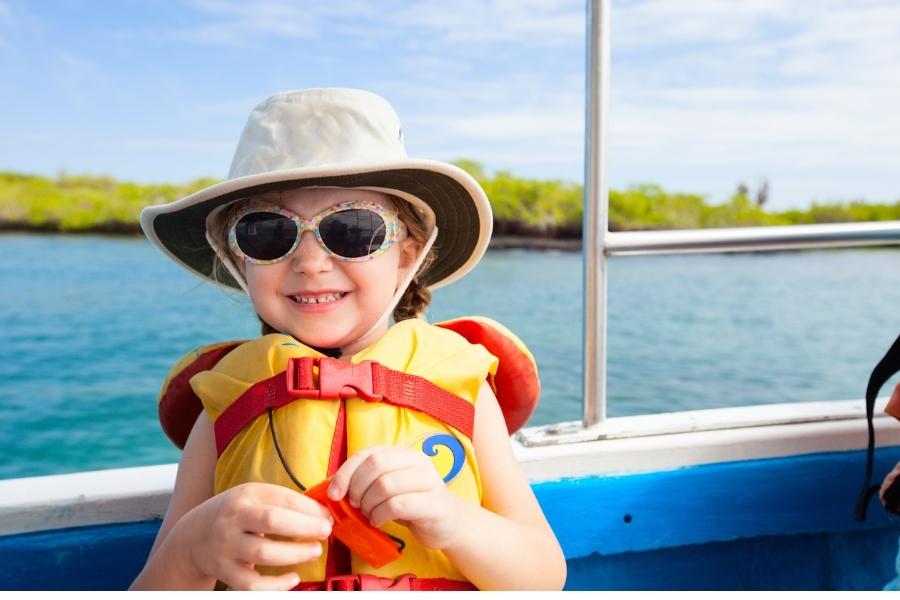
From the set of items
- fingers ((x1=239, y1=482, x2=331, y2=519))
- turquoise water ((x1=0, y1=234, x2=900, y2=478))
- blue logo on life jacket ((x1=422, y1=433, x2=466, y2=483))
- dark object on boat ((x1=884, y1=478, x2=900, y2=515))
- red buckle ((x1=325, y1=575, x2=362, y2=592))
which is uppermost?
fingers ((x1=239, y1=482, x2=331, y2=519))

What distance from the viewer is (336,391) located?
3.36 ft

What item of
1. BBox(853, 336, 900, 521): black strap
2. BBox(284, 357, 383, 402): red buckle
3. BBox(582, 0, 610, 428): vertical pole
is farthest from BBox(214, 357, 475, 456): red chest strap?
BBox(853, 336, 900, 521): black strap

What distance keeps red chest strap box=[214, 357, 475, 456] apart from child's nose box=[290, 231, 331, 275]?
13cm

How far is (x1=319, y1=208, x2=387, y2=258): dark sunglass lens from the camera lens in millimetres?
1067

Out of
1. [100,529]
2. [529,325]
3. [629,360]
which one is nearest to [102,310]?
[529,325]

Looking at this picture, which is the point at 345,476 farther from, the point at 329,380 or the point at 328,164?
the point at 328,164

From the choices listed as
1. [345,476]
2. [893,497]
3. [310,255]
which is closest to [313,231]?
[310,255]

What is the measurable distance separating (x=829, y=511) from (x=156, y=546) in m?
1.25

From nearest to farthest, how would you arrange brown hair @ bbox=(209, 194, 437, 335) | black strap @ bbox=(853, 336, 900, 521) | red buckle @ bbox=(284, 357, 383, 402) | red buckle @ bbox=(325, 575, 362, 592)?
red buckle @ bbox=(325, 575, 362, 592) → red buckle @ bbox=(284, 357, 383, 402) → brown hair @ bbox=(209, 194, 437, 335) → black strap @ bbox=(853, 336, 900, 521)

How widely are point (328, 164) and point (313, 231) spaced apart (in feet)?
0.31

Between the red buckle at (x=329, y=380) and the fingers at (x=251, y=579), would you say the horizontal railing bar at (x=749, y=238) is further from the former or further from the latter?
the fingers at (x=251, y=579)

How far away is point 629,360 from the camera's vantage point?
45.6 feet

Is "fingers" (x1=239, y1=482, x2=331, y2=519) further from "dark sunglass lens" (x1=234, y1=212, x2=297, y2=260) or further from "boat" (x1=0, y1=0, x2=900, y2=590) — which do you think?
"boat" (x1=0, y1=0, x2=900, y2=590)

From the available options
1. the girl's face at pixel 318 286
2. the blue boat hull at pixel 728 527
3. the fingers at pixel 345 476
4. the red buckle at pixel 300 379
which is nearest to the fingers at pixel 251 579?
the fingers at pixel 345 476
